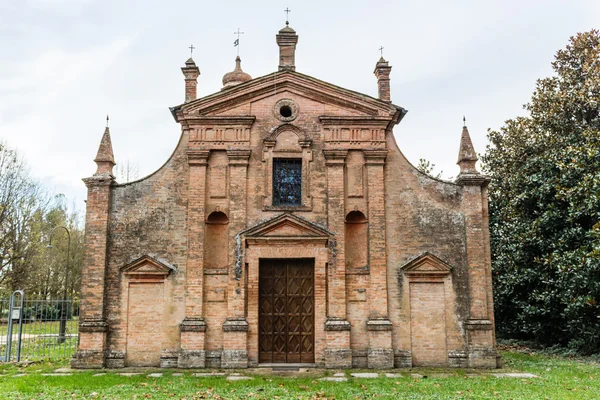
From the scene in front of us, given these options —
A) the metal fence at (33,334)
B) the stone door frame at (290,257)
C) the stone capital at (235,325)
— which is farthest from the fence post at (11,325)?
the stone door frame at (290,257)

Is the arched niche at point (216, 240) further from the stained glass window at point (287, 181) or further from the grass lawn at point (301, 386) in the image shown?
the grass lawn at point (301, 386)

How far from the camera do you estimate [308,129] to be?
50.2 feet

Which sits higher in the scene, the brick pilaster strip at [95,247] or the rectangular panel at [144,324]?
the brick pilaster strip at [95,247]

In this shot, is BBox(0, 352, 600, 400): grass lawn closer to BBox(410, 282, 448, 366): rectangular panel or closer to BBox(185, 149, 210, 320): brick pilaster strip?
BBox(410, 282, 448, 366): rectangular panel

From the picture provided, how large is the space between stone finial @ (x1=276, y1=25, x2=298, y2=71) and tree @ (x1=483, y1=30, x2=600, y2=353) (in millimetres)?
9734

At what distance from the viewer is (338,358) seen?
13914mm

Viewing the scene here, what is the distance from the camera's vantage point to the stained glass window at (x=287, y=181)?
15.1m

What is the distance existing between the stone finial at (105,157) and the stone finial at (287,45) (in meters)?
5.69

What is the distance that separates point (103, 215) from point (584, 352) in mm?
16113

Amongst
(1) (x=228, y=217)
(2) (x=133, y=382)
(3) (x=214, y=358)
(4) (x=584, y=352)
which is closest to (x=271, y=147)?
(1) (x=228, y=217)

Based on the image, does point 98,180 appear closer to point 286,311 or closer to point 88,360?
point 88,360

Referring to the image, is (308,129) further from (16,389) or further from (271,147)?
(16,389)

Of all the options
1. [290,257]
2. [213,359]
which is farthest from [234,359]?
[290,257]

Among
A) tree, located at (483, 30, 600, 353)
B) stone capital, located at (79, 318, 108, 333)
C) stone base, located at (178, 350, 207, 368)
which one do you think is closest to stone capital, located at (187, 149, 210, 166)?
stone capital, located at (79, 318, 108, 333)
